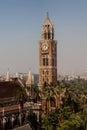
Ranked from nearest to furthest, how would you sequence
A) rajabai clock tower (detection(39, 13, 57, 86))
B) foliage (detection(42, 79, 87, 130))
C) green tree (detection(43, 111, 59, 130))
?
foliage (detection(42, 79, 87, 130))
green tree (detection(43, 111, 59, 130))
rajabai clock tower (detection(39, 13, 57, 86))

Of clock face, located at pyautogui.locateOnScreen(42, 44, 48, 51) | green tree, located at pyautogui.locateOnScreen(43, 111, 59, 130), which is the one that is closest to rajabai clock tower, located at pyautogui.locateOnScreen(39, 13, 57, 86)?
clock face, located at pyautogui.locateOnScreen(42, 44, 48, 51)

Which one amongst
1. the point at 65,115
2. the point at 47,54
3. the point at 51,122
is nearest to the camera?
the point at 51,122

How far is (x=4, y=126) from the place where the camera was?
67.4m

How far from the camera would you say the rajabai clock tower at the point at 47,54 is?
336ft

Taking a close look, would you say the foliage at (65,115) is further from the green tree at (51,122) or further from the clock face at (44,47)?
the clock face at (44,47)

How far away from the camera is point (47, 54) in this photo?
104062mm

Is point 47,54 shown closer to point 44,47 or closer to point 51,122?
point 44,47

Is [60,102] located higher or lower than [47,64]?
lower

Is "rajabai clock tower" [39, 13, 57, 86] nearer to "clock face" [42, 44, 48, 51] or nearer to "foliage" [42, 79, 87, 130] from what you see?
"clock face" [42, 44, 48, 51]

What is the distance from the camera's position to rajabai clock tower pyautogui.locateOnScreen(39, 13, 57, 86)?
336ft

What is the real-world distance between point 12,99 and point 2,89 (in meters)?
3.15

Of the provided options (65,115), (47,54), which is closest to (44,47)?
(47,54)

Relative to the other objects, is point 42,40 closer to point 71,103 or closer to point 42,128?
point 71,103

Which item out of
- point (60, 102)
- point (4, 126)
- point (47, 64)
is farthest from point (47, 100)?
point (47, 64)
